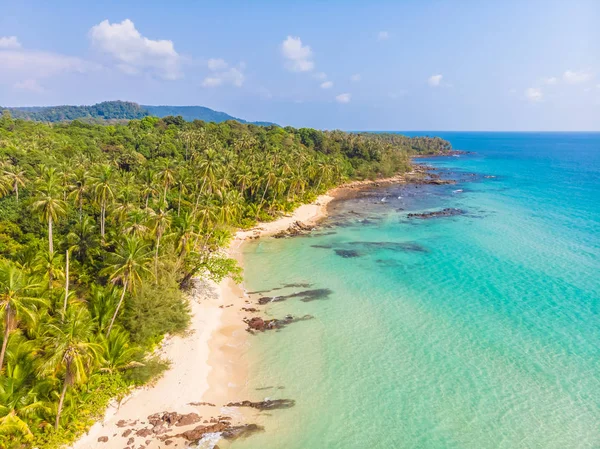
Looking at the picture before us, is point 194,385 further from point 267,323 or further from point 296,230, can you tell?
point 296,230

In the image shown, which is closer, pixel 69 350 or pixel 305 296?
pixel 69 350

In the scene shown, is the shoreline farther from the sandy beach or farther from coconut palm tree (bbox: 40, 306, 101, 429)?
coconut palm tree (bbox: 40, 306, 101, 429)

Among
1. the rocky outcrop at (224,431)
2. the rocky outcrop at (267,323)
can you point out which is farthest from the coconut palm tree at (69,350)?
the rocky outcrop at (267,323)

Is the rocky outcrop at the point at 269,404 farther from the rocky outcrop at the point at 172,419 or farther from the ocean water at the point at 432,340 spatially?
the rocky outcrop at the point at 172,419

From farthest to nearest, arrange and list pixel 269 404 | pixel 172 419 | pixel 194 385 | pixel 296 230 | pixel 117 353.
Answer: pixel 296 230, pixel 194 385, pixel 269 404, pixel 117 353, pixel 172 419

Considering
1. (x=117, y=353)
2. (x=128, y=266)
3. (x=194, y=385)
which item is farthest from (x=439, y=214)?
(x=117, y=353)

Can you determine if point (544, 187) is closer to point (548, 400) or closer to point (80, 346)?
point (548, 400)

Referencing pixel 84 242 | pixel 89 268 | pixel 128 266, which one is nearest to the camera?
pixel 128 266
